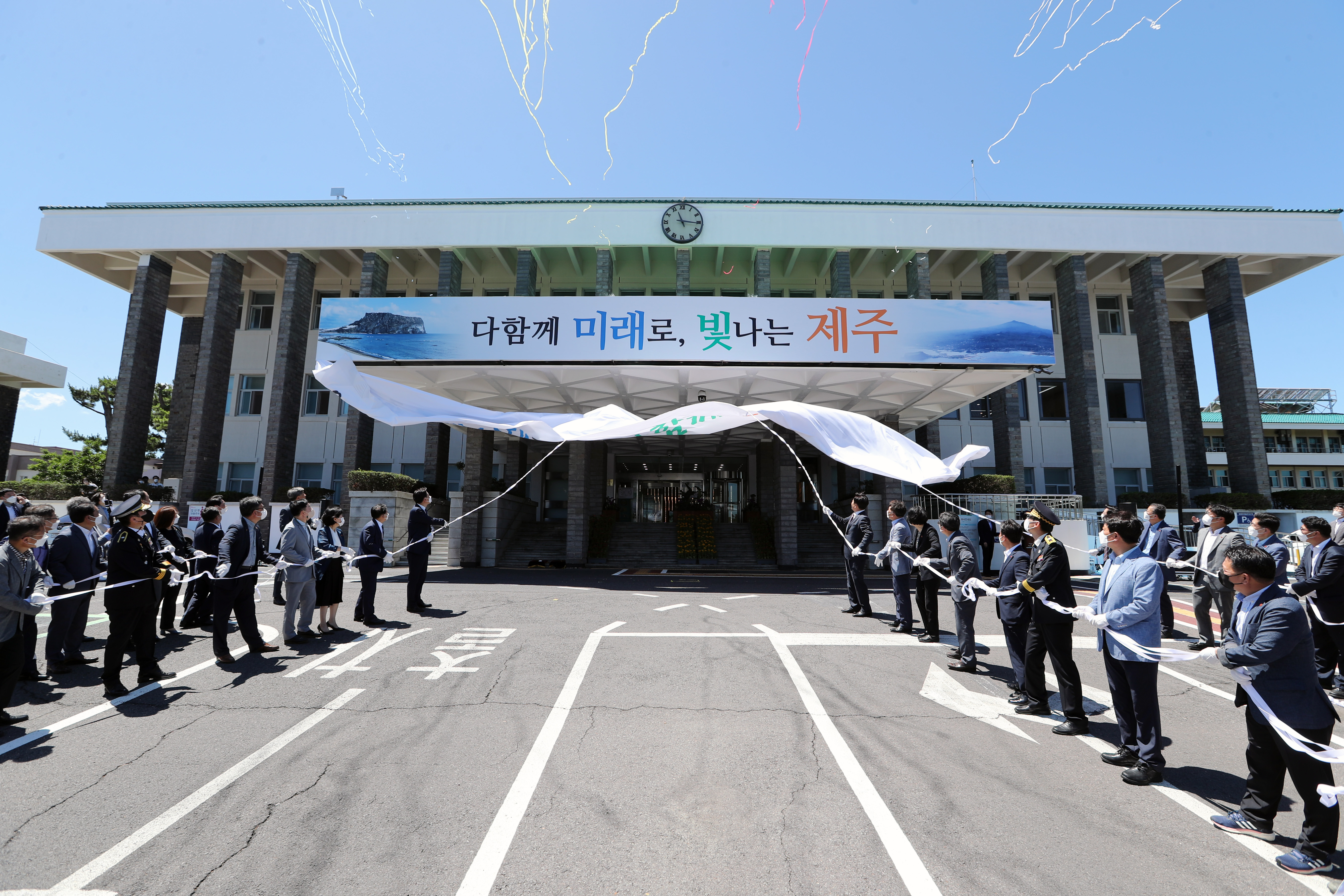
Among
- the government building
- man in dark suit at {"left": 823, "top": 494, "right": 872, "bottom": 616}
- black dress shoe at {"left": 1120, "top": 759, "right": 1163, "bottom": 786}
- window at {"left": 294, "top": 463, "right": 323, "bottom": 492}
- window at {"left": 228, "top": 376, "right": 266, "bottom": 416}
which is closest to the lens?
black dress shoe at {"left": 1120, "top": 759, "right": 1163, "bottom": 786}

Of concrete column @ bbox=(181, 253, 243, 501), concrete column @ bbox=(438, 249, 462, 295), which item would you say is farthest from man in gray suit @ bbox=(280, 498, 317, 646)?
concrete column @ bbox=(181, 253, 243, 501)

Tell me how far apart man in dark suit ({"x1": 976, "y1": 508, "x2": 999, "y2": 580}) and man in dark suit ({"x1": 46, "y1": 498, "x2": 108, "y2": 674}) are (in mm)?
18772

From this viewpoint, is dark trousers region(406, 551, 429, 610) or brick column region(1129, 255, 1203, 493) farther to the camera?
brick column region(1129, 255, 1203, 493)

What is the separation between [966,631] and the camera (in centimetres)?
767

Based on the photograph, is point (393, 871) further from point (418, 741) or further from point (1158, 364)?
point (1158, 364)

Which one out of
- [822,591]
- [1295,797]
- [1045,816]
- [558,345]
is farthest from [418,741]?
[558,345]

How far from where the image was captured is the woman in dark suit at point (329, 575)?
912 centimetres

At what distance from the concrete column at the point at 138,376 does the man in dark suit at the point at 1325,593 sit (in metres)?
34.0

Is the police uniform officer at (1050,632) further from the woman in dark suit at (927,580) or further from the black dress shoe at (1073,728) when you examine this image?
the woman in dark suit at (927,580)

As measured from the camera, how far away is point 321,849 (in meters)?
3.61

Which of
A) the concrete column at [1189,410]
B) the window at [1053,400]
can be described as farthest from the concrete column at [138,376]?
the concrete column at [1189,410]

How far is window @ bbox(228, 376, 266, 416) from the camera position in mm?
29078

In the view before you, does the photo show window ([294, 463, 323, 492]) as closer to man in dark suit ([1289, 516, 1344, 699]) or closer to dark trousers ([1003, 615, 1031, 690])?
dark trousers ([1003, 615, 1031, 690])

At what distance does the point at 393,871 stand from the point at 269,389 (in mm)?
31122
